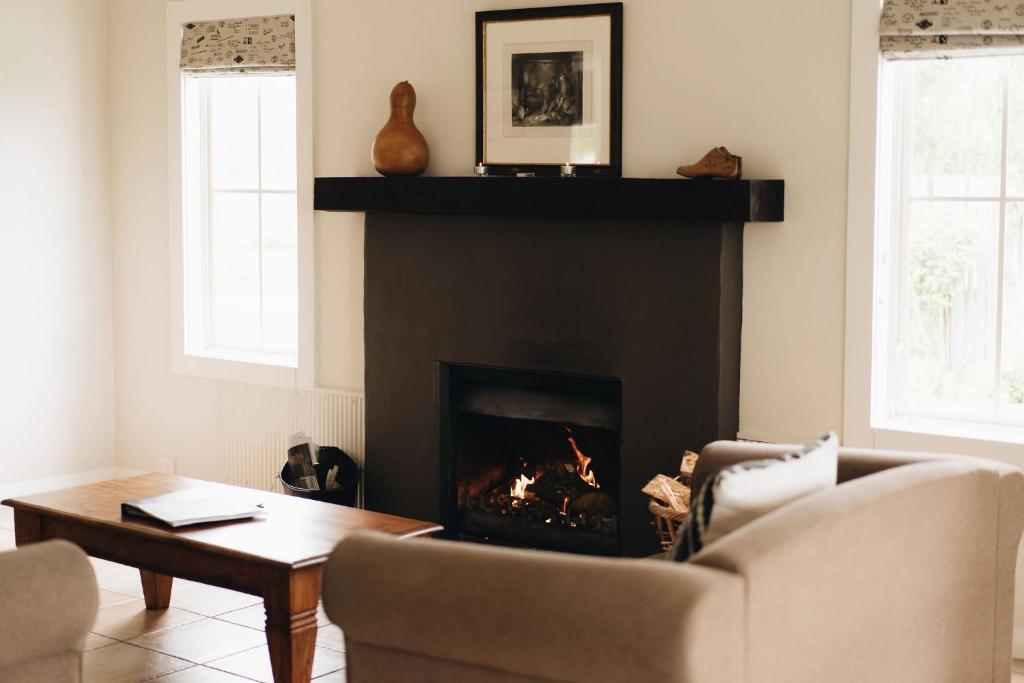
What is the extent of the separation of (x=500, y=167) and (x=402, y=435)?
1126mm

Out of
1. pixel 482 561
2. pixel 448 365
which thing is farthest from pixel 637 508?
pixel 482 561

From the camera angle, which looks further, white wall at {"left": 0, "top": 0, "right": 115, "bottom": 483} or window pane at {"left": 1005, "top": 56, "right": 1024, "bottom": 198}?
white wall at {"left": 0, "top": 0, "right": 115, "bottom": 483}

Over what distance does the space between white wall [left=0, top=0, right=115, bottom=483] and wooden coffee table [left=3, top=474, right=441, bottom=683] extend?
6.38ft

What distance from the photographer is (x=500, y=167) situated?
4.52 m

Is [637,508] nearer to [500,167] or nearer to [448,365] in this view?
[448,365]

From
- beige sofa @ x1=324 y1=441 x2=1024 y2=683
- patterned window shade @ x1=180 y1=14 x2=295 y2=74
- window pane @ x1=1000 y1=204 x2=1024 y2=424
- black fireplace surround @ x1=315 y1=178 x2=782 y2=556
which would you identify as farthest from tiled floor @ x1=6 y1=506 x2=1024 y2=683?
patterned window shade @ x1=180 y1=14 x2=295 y2=74

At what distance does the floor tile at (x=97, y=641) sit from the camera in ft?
12.3

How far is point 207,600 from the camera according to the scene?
4203mm

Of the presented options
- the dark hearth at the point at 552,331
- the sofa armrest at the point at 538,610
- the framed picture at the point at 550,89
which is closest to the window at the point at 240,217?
the dark hearth at the point at 552,331

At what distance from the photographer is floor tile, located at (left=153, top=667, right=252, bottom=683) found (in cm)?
347

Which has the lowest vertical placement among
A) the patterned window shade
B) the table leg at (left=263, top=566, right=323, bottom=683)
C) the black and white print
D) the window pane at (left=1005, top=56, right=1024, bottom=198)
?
the table leg at (left=263, top=566, right=323, bottom=683)

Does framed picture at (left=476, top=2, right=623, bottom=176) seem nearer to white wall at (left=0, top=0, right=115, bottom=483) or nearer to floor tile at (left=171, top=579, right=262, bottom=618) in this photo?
floor tile at (left=171, top=579, right=262, bottom=618)

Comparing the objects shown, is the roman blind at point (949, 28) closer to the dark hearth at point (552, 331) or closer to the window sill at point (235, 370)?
the dark hearth at point (552, 331)

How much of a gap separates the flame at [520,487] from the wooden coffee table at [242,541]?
120 cm
